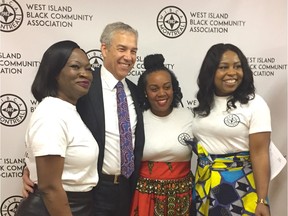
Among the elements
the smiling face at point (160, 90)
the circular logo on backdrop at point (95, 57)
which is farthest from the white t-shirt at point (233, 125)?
the circular logo on backdrop at point (95, 57)

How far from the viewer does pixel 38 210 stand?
1.36 meters

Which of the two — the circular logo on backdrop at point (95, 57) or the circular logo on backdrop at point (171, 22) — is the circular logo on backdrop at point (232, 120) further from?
the circular logo on backdrop at point (95, 57)

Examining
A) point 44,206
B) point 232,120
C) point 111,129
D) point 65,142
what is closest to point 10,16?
point 111,129

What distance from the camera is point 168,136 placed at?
6.30 feet

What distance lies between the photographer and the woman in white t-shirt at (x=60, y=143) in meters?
1.28

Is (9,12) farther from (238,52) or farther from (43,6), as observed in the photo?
(238,52)

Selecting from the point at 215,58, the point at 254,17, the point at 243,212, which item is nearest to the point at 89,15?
the point at 215,58

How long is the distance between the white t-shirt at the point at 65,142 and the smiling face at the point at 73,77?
5cm

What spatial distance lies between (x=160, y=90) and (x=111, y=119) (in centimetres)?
33

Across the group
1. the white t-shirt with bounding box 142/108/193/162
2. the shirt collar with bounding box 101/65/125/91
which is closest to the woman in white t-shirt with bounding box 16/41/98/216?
the shirt collar with bounding box 101/65/125/91

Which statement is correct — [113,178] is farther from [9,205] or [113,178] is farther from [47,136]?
[9,205]

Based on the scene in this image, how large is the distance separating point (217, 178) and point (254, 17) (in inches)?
49.6

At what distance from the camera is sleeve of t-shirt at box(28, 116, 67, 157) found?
4.11 feet

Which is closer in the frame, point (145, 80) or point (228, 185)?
point (228, 185)
